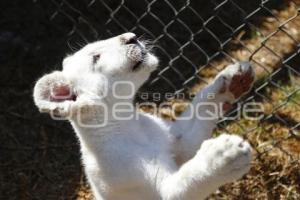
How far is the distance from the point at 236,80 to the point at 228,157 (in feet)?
2.47

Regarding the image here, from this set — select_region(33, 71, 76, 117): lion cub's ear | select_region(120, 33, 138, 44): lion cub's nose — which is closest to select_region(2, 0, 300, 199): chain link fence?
select_region(120, 33, 138, 44): lion cub's nose

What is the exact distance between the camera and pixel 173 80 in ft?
13.9

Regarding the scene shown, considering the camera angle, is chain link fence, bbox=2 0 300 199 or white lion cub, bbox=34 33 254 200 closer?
white lion cub, bbox=34 33 254 200

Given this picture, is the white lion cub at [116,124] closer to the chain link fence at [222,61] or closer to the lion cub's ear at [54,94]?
the lion cub's ear at [54,94]

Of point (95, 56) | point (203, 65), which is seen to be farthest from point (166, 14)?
point (95, 56)

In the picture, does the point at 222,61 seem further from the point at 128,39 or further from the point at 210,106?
the point at 128,39

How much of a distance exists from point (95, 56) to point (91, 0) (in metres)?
1.72

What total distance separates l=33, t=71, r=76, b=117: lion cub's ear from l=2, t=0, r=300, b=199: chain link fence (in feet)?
2.85

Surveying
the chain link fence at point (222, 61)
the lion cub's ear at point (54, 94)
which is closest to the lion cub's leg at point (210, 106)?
the chain link fence at point (222, 61)

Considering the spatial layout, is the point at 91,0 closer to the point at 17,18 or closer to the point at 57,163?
the point at 17,18

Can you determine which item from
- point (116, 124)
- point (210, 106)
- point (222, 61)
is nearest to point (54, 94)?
point (116, 124)

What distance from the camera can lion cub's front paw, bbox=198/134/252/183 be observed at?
257 cm

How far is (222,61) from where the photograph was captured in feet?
13.9

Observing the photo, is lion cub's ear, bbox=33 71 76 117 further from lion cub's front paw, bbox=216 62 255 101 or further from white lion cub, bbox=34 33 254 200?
lion cub's front paw, bbox=216 62 255 101
